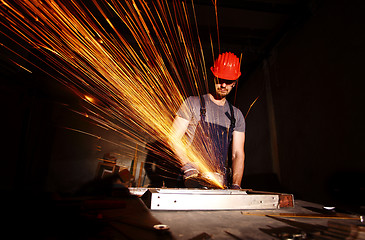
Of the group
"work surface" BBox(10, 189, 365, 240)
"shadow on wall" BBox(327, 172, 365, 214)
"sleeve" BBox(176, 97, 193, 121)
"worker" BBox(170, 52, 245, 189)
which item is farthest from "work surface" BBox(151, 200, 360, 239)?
"shadow on wall" BBox(327, 172, 365, 214)

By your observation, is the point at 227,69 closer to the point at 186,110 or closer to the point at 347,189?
the point at 186,110

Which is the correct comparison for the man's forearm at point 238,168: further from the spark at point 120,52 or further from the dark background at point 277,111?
the dark background at point 277,111

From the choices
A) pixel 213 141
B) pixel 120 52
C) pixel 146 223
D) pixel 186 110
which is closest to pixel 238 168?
pixel 213 141

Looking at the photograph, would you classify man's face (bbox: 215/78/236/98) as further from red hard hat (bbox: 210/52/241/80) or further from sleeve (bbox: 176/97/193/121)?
sleeve (bbox: 176/97/193/121)

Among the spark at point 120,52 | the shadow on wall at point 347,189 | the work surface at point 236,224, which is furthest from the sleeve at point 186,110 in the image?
the shadow on wall at point 347,189

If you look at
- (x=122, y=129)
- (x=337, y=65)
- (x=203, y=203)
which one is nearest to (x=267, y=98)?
(x=337, y=65)

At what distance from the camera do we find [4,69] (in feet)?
11.4

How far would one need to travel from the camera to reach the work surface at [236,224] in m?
0.80

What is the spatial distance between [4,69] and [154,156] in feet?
11.8

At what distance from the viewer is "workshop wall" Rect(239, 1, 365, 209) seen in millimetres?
2576

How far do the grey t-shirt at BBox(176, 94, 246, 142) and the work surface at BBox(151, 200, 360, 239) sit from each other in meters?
1.47

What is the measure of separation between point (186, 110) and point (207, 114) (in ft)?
1.14

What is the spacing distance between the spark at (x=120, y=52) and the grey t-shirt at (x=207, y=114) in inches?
12.7

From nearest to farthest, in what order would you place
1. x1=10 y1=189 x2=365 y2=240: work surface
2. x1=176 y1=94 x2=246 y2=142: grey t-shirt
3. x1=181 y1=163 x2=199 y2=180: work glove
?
x1=10 y1=189 x2=365 y2=240: work surface → x1=181 y1=163 x2=199 y2=180: work glove → x1=176 y1=94 x2=246 y2=142: grey t-shirt
